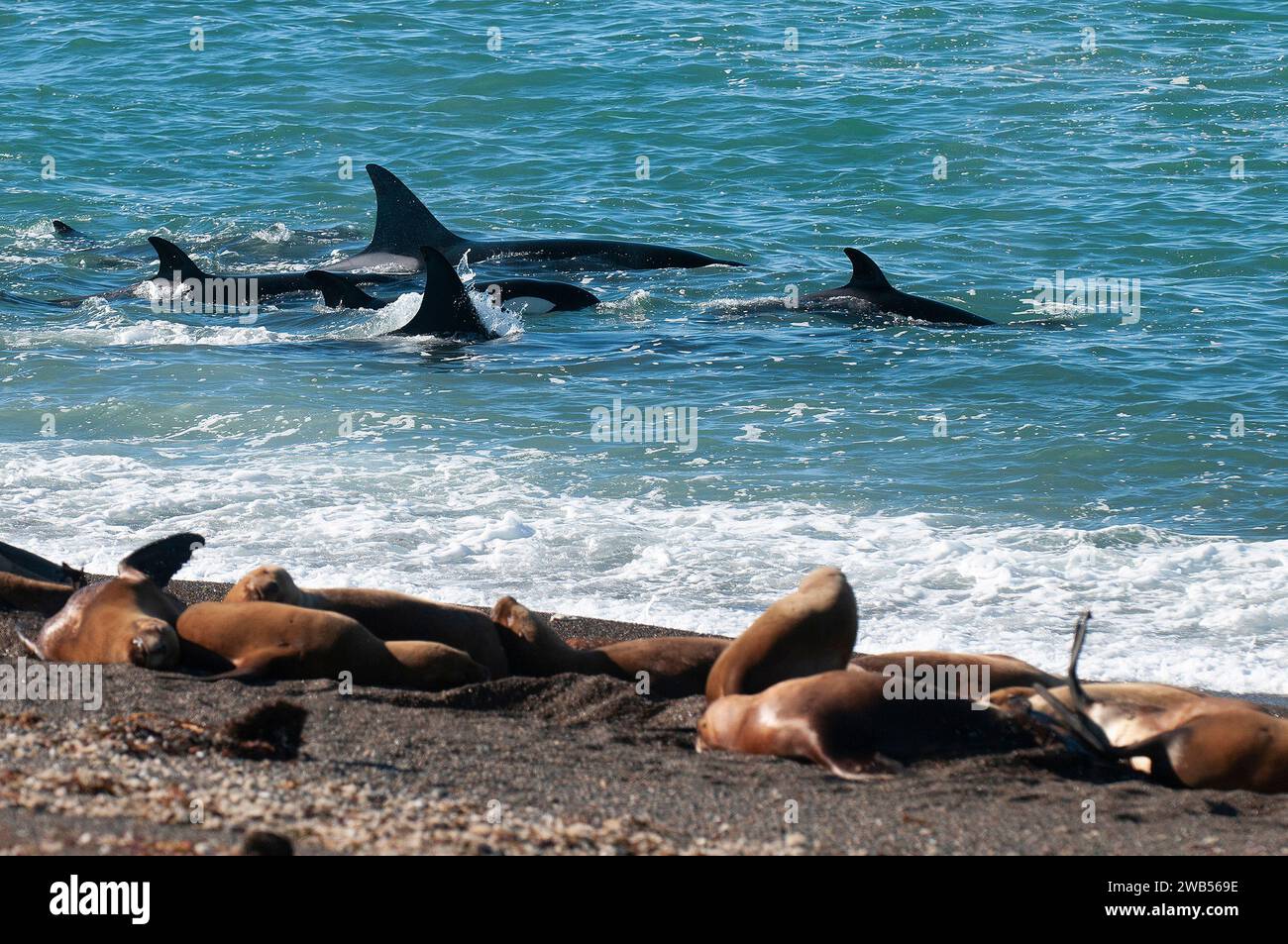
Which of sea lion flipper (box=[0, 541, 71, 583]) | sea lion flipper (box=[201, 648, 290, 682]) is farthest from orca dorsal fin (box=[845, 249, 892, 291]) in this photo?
sea lion flipper (box=[201, 648, 290, 682])

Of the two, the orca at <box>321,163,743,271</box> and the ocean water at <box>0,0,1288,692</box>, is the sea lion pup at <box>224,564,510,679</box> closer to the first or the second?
the ocean water at <box>0,0,1288,692</box>

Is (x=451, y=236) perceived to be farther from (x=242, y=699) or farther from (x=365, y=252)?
(x=242, y=699)

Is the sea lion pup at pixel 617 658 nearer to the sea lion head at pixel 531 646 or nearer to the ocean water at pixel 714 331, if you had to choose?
the sea lion head at pixel 531 646

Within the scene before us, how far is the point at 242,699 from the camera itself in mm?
5871

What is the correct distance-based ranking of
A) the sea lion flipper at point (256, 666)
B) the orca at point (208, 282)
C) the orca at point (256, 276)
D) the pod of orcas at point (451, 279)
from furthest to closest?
the orca at point (208, 282)
the orca at point (256, 276)
the pod of orcas at point (451, 279)
the sea lion flipper at point (256, 666)

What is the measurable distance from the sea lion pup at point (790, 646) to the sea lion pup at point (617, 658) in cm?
32

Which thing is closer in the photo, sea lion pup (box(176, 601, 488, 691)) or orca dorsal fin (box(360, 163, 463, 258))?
sea lion pup (box(176, 601, 488, 691))

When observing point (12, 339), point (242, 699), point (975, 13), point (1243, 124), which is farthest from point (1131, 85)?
point (242, 699)

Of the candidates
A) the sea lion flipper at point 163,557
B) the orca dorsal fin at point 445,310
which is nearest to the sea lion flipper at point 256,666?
the sea lion flipper at point 163,557

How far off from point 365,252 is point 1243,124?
13.2 m

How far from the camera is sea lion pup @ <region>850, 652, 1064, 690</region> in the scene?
643cm

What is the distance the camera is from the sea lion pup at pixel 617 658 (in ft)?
21.7

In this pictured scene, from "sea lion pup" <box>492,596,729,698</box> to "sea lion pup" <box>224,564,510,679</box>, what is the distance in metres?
0.08
